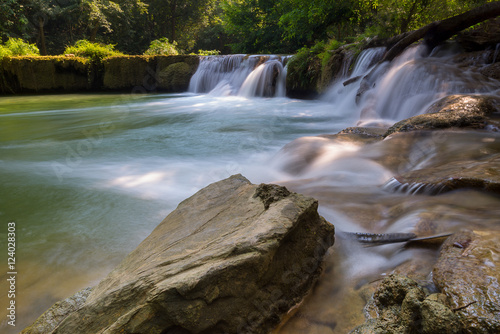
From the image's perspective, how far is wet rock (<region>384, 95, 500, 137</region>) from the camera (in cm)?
423

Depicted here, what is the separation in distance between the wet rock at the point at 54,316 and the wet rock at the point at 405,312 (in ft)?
4.98

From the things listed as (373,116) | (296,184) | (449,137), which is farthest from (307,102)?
(296,184)

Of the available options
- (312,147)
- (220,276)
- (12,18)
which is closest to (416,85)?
(312,147)

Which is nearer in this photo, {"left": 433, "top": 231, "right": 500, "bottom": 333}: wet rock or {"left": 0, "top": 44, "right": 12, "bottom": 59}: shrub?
{"left": 433, "top": 231, "right": 500, "bottom": 333}: wet rock

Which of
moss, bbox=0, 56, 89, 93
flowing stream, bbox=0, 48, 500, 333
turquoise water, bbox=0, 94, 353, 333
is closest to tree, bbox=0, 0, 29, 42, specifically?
moss, bbox=0, 56, 89, 93

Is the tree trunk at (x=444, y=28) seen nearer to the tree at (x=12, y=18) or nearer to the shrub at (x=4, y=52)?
the shrub at (x=4, y=52)

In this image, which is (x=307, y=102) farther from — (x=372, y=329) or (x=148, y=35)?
(x=148, y=35)

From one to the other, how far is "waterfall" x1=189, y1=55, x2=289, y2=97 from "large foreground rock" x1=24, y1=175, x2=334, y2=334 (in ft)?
37.8

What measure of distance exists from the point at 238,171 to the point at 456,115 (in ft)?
10.8

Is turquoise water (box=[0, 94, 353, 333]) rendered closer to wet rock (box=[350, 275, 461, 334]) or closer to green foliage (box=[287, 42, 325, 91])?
green foliage (box=[287, 42, 325, 91])

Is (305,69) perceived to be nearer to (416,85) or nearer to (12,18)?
(416,85)

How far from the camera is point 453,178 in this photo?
105 inches

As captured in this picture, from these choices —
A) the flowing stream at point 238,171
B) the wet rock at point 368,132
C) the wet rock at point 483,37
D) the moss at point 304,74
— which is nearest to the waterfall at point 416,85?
the flowing stream at point 238,171

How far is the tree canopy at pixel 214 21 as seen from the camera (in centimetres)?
1030
